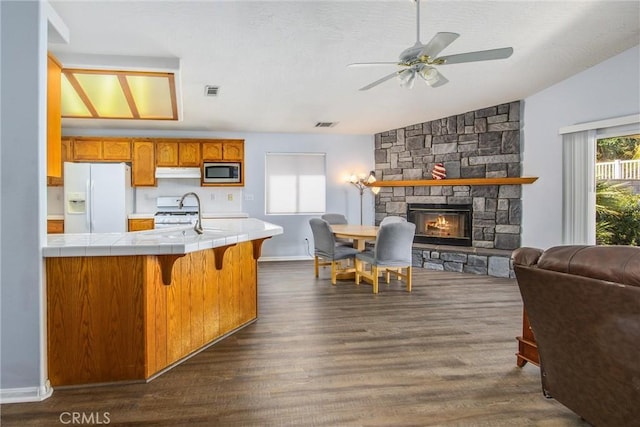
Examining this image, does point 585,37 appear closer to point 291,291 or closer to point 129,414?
Result: point 291,291

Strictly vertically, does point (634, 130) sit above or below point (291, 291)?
above

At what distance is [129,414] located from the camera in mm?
1913

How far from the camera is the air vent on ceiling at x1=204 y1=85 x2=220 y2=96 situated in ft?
14.2

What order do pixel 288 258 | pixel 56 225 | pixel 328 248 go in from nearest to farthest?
pixel 328 248, pixel 56 225, pixel 288 258

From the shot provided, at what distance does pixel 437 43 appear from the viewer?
8.02 feet

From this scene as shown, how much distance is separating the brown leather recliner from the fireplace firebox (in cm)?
417

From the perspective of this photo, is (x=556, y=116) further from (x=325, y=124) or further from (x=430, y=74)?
(x=325, y=124)

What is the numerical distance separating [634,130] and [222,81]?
14.2 feet

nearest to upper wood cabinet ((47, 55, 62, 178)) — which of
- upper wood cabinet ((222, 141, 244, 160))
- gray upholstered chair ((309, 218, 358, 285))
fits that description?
gray upholstered chair ((309, 218, 358, 285))

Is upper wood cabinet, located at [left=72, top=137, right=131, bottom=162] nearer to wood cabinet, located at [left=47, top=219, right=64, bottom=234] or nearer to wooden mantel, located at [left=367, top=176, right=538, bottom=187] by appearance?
wood cabinet, located at [left=47, top=219, right=64, bottom=234]

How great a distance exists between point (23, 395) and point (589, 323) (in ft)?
9.19

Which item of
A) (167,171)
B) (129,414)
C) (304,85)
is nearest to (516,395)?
(129,414)

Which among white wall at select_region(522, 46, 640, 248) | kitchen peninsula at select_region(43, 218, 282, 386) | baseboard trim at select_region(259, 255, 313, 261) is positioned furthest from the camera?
baseboard trim at select_region(259, 255, 313, 261)

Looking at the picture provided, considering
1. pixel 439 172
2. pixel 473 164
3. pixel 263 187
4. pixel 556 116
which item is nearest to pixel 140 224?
pixel 263 187
